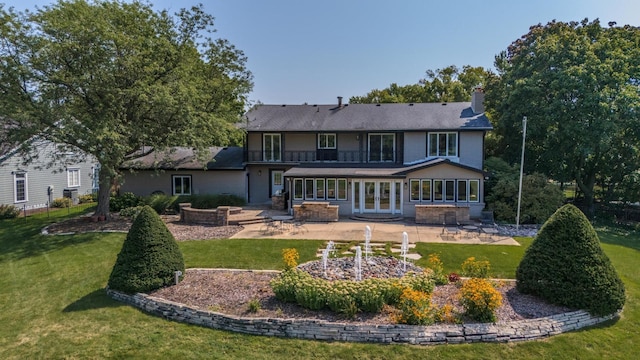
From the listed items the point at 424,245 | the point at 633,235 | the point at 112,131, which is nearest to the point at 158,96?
the point at 112,131

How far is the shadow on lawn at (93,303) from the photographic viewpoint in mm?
9281

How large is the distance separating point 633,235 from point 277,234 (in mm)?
18744

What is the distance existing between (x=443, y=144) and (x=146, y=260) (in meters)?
19.8

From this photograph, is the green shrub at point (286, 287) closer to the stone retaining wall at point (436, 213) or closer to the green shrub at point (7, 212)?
the stone retaining wall at point (436, 213)

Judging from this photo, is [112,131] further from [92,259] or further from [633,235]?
[633,235]

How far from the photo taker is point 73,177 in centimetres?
2859

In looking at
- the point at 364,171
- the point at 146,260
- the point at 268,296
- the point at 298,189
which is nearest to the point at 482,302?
the point at 268,296

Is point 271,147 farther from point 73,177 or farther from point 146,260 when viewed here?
point 146,260

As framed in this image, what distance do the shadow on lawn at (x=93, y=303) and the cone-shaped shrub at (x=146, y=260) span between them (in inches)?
14.8

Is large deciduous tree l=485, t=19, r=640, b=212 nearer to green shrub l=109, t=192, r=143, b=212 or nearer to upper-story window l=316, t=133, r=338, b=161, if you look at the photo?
upper-story window l=316, t=133, r=338, b=161

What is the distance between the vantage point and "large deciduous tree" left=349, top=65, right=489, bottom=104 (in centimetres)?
4123

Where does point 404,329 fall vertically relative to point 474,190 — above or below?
below

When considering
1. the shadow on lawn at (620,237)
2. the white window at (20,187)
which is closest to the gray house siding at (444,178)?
the shadow on lawn at (620,237)

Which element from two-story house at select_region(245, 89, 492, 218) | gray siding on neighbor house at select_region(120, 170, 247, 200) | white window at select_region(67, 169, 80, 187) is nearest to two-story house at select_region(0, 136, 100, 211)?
white window at select_region(67, 169, 80, 187)
